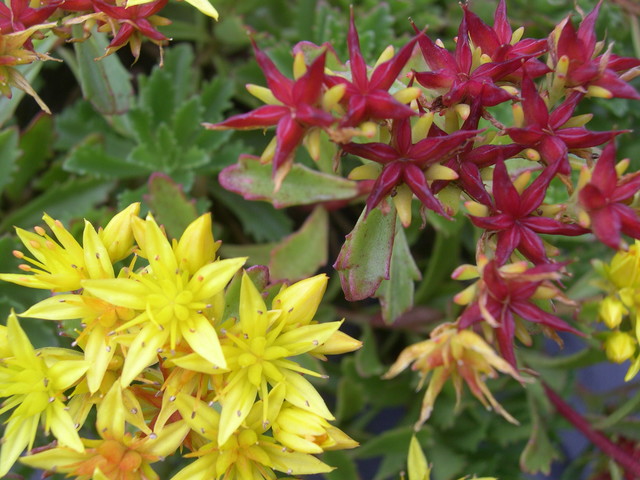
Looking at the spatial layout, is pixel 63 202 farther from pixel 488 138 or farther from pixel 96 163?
pixel 488 138

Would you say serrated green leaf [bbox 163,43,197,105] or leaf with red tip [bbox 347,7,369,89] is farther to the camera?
serrated green leaf [bbox 163,43,197,105]

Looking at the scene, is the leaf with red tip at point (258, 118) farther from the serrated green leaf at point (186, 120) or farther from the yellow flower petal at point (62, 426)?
the serrated green leaf at point (186, 120)

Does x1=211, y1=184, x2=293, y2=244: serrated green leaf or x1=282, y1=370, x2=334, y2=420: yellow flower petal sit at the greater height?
x1=282, y1=370, x2=334, y2=420: yellow flower petal

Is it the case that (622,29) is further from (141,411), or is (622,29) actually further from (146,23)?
(141,411)

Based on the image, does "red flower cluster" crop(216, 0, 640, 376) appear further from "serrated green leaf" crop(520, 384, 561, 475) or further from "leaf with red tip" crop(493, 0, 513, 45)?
"serrated green leaf" crop(520, 384, 561, 475)

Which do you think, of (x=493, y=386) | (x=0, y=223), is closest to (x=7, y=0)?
(x=0, y=223)

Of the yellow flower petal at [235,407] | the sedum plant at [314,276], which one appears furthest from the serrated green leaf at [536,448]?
the yellow flower petal at [235,407]

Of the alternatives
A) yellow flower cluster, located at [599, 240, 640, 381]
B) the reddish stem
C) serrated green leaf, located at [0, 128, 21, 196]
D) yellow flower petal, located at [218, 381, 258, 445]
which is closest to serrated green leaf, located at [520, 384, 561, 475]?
the reddish stem
